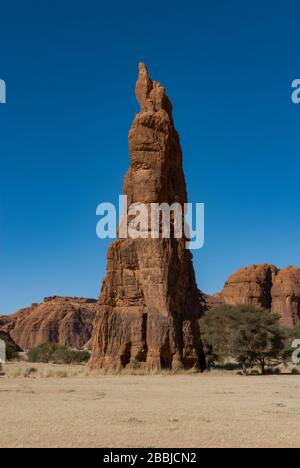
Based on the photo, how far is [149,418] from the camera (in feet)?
42.3

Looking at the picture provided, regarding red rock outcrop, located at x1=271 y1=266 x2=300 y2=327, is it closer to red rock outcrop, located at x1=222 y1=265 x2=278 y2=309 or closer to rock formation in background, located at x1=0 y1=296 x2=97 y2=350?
red rock outcrop, located at x1=222 y1=265 x2=278 y2=309

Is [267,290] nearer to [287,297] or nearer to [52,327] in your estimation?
[287,297]

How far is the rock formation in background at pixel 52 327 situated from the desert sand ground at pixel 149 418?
338 feet

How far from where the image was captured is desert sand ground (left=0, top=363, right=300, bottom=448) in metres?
9.66

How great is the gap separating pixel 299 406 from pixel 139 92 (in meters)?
30.7

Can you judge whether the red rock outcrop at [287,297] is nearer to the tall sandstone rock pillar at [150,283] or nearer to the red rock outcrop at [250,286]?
the red rock outcrop at [250,286]

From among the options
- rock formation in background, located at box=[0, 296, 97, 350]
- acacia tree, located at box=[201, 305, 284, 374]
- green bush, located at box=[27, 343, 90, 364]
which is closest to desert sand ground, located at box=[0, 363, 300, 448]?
acacia tree, located at box=[201, 305, 284, 374]

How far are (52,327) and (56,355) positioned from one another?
6217cm

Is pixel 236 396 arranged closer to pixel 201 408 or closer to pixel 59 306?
pixel 201 408

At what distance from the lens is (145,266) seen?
36.4 metres

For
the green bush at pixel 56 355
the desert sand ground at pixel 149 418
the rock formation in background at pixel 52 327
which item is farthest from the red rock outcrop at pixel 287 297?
the desert sand ground at pixel 149 418

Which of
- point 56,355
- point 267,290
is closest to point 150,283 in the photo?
point 56,355

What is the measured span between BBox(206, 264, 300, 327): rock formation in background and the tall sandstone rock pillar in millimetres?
68534
